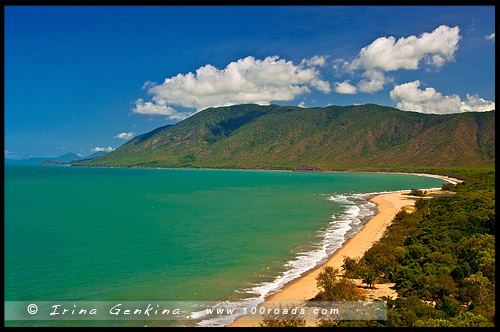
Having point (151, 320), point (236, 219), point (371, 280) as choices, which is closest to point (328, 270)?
point (371, 280)

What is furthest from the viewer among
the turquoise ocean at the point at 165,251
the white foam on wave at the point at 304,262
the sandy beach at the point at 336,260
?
the turquoise ocean at the point at 165,251

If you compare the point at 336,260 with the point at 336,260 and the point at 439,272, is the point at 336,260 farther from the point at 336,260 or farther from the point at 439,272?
the point at 439,272

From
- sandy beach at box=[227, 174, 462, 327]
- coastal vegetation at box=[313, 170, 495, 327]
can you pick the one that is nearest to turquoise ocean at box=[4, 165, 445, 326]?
sandy beach at box=[227, 174, 462, 327]

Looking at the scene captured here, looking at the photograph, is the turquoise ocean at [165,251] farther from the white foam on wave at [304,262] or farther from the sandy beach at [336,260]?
the sandy beach at [336,260]

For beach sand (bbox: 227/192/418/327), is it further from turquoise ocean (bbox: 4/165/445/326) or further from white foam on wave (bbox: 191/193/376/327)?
turquoise ocean (bbox: 4/165/445/326)

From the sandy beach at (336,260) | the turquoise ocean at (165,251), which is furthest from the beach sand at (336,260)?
the turquoise ocean at (165,251)

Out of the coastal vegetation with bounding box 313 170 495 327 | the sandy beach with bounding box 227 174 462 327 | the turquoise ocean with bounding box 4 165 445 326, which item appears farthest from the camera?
the turquoise ocean with bounding box 4 165 445 326

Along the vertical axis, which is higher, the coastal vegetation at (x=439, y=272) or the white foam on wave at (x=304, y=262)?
the coastal vegetation at (x=439, y=272)
